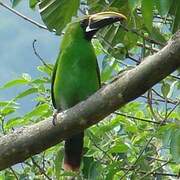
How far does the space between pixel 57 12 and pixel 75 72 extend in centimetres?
75

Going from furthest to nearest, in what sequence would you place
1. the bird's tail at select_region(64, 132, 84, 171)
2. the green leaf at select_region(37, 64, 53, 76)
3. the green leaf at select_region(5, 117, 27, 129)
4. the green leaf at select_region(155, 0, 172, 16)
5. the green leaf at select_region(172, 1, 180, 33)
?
1. the green leaf at select_region(37, 64, 53, 76)
2. the green leaf at select_region(5, 117, 27, 129)
3. the bird's tail at select_region(64, 132, 84, 171)
4. the green leaf at select_region(172, 1, 180, 33)
5. the green leaf at select_region(155, 0, 172, 16)

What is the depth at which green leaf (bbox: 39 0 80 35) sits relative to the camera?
223 centimetres

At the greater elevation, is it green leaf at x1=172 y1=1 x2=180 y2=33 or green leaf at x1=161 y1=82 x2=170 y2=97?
green leaf at x1=172 y1=1 x2=180 y2=33

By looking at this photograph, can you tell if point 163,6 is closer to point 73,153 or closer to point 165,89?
point 73,153

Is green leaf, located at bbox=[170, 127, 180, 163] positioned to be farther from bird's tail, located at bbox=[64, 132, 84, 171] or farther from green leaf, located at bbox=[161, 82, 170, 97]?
green leaf, located at bbox=[161, 82, 170, 97]

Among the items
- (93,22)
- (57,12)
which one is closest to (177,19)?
(57,12)

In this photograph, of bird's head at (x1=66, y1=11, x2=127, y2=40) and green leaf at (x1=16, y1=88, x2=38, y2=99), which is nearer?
bird's head at (x1=66, y1=11, x2=127, y2=40)

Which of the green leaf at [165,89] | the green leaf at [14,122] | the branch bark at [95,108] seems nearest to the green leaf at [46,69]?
the green leaf at [14,122]

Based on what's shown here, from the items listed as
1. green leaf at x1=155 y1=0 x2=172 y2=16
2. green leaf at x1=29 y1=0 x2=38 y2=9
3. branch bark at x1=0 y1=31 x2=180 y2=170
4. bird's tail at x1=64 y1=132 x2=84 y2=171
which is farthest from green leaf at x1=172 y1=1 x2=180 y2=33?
bird's tail at x1=64 y1=132 x2=84 y2=171

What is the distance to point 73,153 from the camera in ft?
8.60

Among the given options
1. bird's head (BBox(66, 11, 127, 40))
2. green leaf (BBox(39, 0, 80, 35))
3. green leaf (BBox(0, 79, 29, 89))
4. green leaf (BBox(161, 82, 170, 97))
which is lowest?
green leaf (BBox(161, 82, 170, 97))

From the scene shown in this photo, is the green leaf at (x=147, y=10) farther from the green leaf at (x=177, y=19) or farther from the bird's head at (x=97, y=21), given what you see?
the bird's head at (x=97, y=21)

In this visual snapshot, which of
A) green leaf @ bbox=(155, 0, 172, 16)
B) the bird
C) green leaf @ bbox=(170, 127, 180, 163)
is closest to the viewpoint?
→ green leaf @ bbox=(155, 0, 172, 16)

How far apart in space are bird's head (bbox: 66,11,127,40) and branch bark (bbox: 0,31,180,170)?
625mm
